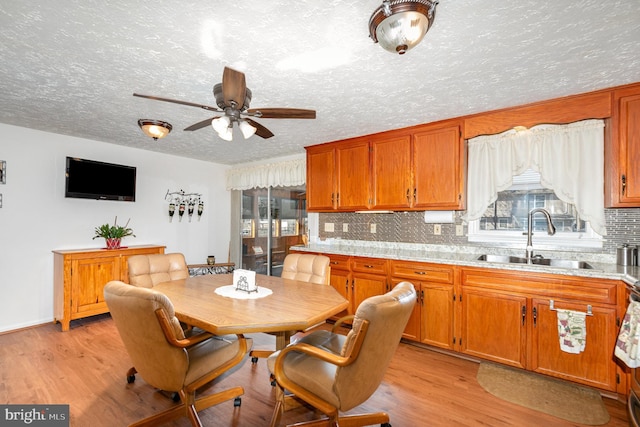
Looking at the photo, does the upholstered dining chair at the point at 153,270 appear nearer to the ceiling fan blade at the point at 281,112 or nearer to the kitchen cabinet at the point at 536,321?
the ceiling fan blade at the point at 281,112

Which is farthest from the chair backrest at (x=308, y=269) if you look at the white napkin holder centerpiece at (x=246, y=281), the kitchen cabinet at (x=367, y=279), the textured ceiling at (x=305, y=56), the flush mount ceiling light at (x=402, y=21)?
the flush mount ceiling light at (x=402, y=21)

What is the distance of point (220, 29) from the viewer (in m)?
1.61

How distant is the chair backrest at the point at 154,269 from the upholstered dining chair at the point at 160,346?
997mm

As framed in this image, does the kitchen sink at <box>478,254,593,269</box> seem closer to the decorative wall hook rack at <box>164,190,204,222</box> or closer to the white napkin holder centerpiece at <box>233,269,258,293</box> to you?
the white napkin holder centerpiece at <box>233,269,258,293</box>

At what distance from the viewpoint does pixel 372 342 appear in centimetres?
139

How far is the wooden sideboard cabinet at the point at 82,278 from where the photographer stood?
3.31 m

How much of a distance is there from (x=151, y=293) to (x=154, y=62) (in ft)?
4.90

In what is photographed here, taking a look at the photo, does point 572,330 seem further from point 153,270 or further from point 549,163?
point 153,270

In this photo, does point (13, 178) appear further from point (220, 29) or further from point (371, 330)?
point (371, 330)

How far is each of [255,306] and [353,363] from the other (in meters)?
0.70

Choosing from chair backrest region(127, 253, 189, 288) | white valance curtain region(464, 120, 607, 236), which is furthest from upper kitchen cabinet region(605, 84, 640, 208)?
chair backrest region(127, 253, 189, 288)

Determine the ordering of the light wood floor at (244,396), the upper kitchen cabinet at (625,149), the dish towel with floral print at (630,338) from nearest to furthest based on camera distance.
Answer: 1. the dish towel with floral print at (630,338)
2. the light wood floor at (244,396)
3. the upper kitchen cabinet at (625,149)

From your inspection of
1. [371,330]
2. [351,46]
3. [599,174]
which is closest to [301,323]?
[371,330]

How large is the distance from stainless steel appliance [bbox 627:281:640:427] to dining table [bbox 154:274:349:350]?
176 centimetres
